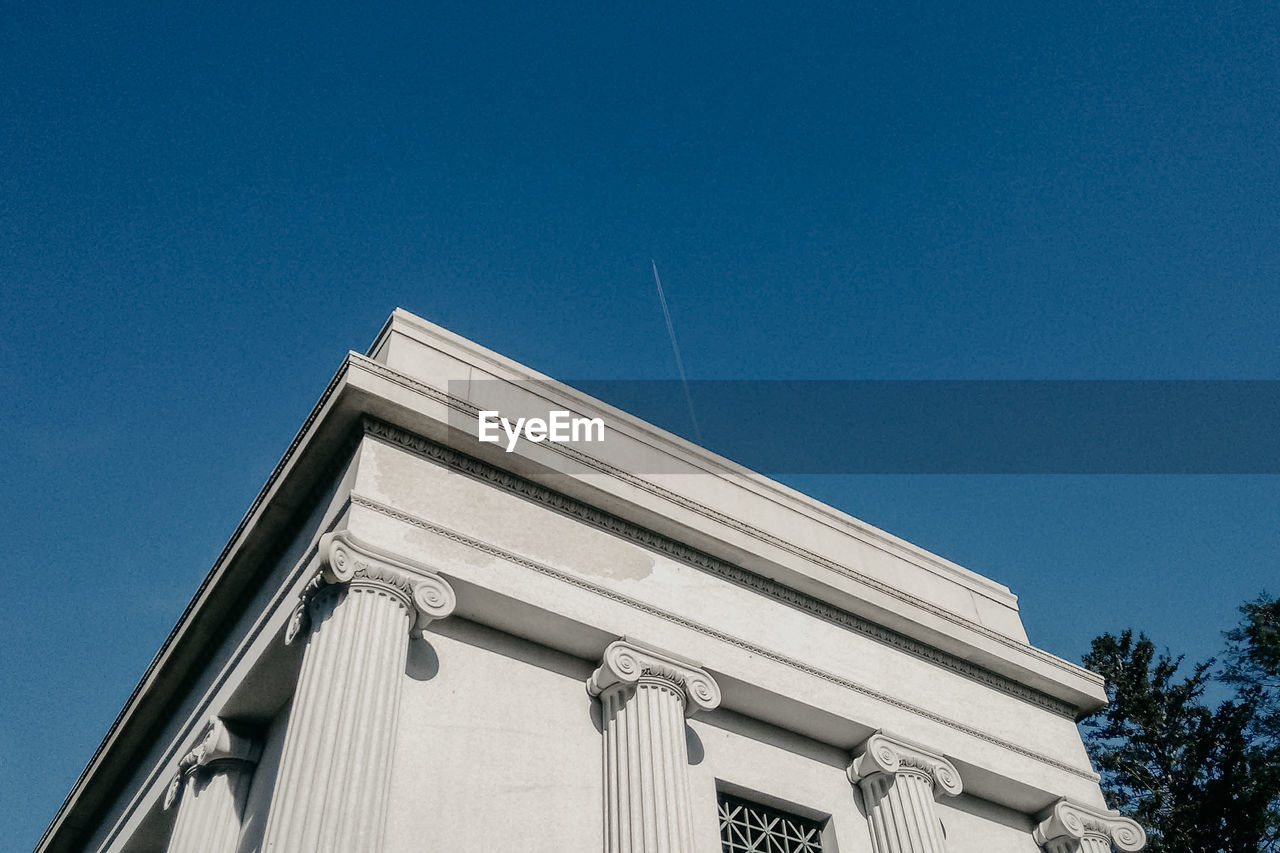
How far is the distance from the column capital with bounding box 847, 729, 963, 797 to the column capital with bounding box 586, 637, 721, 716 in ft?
9.39

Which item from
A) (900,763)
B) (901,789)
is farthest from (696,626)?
(901,789)

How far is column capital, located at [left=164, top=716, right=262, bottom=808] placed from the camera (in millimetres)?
13164

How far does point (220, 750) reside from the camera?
1316cm

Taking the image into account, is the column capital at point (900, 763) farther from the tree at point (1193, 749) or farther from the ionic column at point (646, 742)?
the tree at point (1193, 749)

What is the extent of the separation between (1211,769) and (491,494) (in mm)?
27989

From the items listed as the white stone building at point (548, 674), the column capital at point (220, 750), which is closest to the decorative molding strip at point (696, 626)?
the white stone building at point (548, 674)

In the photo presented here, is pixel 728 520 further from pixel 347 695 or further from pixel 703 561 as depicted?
pixel 347 695

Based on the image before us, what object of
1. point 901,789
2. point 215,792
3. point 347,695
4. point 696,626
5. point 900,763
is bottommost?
point 347,695

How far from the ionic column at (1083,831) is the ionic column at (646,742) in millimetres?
6998

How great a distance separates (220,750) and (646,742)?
5335mm

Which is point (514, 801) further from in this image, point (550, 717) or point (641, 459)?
point (641, 459)

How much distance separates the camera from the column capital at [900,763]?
1532 centimetres

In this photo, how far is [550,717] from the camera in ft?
43.1

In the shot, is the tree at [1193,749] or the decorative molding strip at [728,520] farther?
the tree at [1193,749]
